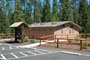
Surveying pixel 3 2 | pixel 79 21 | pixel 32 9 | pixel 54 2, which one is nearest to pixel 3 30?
pixel 3 2

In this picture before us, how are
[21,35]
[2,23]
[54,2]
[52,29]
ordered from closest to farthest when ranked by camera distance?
[21,35] → [52,29] → [2,23] → [54,2]

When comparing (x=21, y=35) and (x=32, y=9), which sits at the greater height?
(x=32, y=9)

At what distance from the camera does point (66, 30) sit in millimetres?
33000

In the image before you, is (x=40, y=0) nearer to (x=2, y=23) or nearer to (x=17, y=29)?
(x=2, y=23)

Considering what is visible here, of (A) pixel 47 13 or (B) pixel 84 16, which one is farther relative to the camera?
(A) pixel 47 13

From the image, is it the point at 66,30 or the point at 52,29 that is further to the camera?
the point at 66,30

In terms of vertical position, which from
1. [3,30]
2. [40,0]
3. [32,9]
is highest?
[40,0]

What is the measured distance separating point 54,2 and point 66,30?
4329 cm

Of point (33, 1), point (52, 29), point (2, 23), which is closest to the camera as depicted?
point (52, 29)

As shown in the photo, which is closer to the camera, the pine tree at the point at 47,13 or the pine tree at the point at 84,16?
the pine tree at the point at 84,16

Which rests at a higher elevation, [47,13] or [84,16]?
[47,13]

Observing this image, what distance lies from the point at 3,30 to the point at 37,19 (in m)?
18.4

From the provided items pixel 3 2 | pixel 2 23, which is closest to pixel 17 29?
pixel 2 23

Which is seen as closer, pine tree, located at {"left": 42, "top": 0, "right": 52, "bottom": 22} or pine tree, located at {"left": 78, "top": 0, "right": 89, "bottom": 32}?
pine tree, located at {"left": 78, "top": 0, "right": 89, "bottom": 32}
